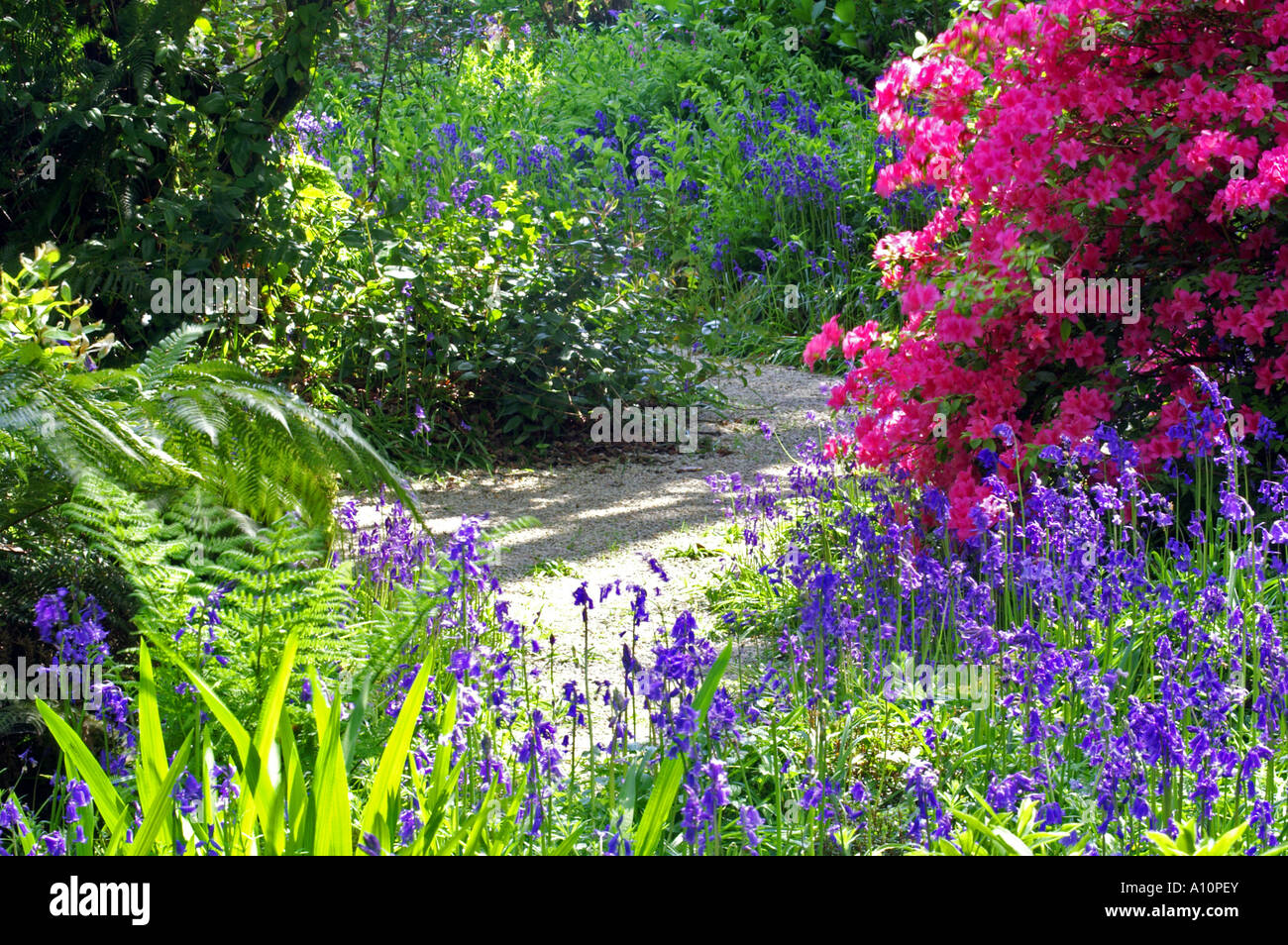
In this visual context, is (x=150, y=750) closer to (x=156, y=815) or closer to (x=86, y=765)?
(x=86, y=765)

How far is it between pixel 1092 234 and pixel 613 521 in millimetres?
2190

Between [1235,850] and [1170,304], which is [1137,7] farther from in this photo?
[1235,850]

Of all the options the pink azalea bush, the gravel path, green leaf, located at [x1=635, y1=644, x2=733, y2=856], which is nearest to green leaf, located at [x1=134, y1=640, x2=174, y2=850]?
green leaf, located at [x1=635, y1=644, x2=733, y2=856]

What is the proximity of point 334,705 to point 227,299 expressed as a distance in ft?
12.3

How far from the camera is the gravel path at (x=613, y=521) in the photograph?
402 centimetres

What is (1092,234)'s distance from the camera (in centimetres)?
395

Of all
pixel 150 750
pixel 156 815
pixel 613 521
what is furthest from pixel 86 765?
pixel 613 521

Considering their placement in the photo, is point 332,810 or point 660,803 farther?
point 660,803

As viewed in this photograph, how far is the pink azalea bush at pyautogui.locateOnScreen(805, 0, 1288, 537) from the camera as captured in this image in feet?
11.8

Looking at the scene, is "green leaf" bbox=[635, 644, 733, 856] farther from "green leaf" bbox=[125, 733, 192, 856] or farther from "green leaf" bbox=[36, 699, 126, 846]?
"green leaf" bbox=[36, 699, 126, 846]

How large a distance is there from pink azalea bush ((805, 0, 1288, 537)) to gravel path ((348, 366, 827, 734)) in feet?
3.03

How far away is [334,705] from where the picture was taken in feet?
6.41

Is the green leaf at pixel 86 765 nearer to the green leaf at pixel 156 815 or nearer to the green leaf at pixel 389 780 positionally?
the green leaf at pixel 156 815

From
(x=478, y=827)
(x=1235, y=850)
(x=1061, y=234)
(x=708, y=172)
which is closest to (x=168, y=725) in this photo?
(x=478, y=827)
